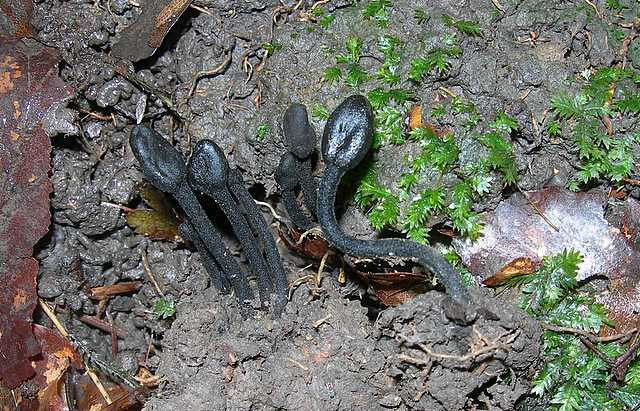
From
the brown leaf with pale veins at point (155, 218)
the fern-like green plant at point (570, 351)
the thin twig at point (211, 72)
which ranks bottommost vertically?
the fern-like green plant at point (570, 351)

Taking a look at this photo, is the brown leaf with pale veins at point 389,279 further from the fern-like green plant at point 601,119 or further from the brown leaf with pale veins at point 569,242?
the fern-like green plant at point 601,119

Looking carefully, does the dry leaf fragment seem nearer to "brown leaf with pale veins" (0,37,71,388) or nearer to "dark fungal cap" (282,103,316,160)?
"brown leaf with pale veins" (0,37,71,388)

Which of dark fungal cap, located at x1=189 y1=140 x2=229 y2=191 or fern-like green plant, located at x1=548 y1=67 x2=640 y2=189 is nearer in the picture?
dark fungal cap, located at x1=189 y1=140 x2=229 y2=191

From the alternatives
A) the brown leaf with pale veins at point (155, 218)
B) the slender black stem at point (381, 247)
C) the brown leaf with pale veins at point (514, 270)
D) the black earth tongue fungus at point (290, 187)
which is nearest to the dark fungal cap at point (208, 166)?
the black earth tongue fungus at point (290, 187)

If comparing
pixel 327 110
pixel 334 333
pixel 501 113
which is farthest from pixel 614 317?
pixel 327 110

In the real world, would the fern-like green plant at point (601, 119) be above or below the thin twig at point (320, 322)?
above

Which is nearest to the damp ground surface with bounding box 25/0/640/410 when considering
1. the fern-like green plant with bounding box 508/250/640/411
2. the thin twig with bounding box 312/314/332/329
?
the thin twig with bounding box 312/314/332/329
